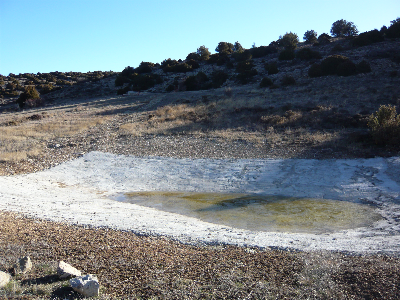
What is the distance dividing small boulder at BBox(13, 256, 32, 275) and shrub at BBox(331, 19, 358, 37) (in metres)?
59.7

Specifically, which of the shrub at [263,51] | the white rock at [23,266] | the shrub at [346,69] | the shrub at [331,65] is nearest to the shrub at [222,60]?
the shrub at [263,51]

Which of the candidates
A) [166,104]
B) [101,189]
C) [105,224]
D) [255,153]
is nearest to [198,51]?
[166,104]

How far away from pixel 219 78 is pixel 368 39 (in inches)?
728

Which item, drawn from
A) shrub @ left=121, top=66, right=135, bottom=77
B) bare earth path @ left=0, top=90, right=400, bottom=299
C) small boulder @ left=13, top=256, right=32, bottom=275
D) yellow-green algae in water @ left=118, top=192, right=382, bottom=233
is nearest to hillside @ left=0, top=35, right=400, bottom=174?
yellow-green algae in water @ left=118, top=192, right=382, bottom=233

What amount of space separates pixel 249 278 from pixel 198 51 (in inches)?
2175

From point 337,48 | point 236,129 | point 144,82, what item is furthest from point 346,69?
point 144,82

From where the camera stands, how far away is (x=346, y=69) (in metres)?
31.2

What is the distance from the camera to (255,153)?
1705cm

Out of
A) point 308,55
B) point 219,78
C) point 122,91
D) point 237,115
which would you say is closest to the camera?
point 237,115

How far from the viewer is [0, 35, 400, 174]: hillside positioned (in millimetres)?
17844

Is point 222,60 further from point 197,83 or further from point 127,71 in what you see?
point 127,71

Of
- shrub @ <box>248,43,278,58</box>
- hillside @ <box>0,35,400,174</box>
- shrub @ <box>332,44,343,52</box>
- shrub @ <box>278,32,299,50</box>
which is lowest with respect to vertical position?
hillside @ <box>0,35,400,174</box>

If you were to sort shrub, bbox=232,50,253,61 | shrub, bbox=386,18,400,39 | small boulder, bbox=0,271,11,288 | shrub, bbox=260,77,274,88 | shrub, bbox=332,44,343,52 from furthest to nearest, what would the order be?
1. shrub, bbox=232,50,253,61
2. shrub, bbox=386,18,400,39
3. shrub, bbox=332,44,343,52
4. shrub, bbox=260,77,274,88
5. small boulder, bbox=0,271,11,288

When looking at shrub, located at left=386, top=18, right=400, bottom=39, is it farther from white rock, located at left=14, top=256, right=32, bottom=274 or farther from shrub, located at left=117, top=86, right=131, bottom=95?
white rock, located at left=14, top=256, right=32, bottom=274
